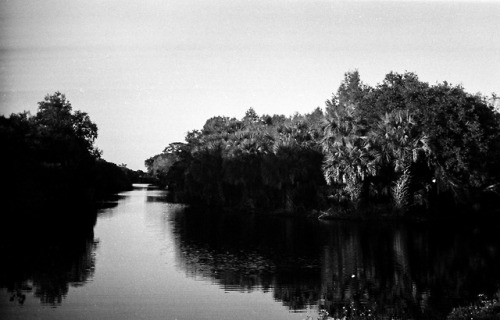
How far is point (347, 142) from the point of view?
166 ft

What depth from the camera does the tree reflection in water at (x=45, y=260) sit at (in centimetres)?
2234

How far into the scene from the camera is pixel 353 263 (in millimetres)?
29094

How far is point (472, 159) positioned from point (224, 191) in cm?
3390

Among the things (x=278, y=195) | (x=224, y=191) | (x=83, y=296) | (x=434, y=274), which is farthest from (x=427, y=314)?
(x=224, y=191)

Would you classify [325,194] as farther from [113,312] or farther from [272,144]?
[113,312]

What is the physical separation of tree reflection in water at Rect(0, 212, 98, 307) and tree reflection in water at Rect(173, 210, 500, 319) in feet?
18.1

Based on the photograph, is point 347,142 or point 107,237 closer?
point 107,237

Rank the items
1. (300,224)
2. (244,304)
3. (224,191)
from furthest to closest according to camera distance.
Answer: (224,191) → (300,224) → (244,304)

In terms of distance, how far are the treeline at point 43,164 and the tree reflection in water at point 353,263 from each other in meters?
12.3

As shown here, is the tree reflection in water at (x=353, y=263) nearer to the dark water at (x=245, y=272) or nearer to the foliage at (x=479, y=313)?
the dark water at (x=245, y=272)

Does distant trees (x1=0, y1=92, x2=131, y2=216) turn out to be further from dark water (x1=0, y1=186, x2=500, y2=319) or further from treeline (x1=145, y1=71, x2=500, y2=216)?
treeline (x1=145, y1=71, x2=500, y2=216)

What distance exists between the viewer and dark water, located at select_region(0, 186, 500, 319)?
1959 cm

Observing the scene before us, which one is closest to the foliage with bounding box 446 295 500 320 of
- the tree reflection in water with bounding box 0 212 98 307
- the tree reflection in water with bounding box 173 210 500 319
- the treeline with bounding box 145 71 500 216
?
the tree reflection in water with bounding box 173 210 500 319

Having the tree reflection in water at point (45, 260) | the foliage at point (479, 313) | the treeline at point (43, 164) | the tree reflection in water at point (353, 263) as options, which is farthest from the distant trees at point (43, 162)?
the foliage at point (479, 313)
